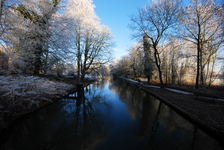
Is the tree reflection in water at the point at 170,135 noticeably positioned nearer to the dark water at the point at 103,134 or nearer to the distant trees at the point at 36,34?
the dark water at the point at 103,134

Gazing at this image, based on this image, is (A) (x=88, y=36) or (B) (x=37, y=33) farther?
(A) (x=88, y=36)

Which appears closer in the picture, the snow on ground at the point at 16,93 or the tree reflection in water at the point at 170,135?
the tree reflection in water at the point at 170,135

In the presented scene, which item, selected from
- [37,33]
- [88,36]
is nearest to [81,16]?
[88,36]

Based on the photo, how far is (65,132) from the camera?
4004 mm

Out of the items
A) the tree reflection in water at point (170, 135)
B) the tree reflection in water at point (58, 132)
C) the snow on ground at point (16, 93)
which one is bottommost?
the tree reflection in water at point (170, 135)

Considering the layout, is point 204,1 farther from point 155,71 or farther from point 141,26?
point 155,71

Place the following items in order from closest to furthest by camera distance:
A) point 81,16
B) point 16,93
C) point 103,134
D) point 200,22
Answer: point 103,134 < point 16,93 < point 200,22 < point 81,16

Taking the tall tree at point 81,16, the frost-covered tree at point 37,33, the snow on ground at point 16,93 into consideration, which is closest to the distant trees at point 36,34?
the frost-covered tree at point 37,33

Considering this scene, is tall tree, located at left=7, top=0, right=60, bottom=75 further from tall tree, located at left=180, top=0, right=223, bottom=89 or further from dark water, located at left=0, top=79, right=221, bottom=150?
tall tree, located at left=180, top=0, right=223, bottom=89

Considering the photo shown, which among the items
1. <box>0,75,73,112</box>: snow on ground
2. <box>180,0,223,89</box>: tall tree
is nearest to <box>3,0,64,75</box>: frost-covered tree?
<box>0,75,73,112</box>: snow on ground

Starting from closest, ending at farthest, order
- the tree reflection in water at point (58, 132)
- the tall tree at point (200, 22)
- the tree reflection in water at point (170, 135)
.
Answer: the tree reflection in water at point (58, 132) < the tree reflection in water at point (170, 135) < the tall tree at point (200, 22)

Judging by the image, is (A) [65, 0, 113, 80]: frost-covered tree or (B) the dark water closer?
(B) the dark water

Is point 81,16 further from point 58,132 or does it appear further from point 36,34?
point 58,132

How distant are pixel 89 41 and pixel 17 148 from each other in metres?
16.8
